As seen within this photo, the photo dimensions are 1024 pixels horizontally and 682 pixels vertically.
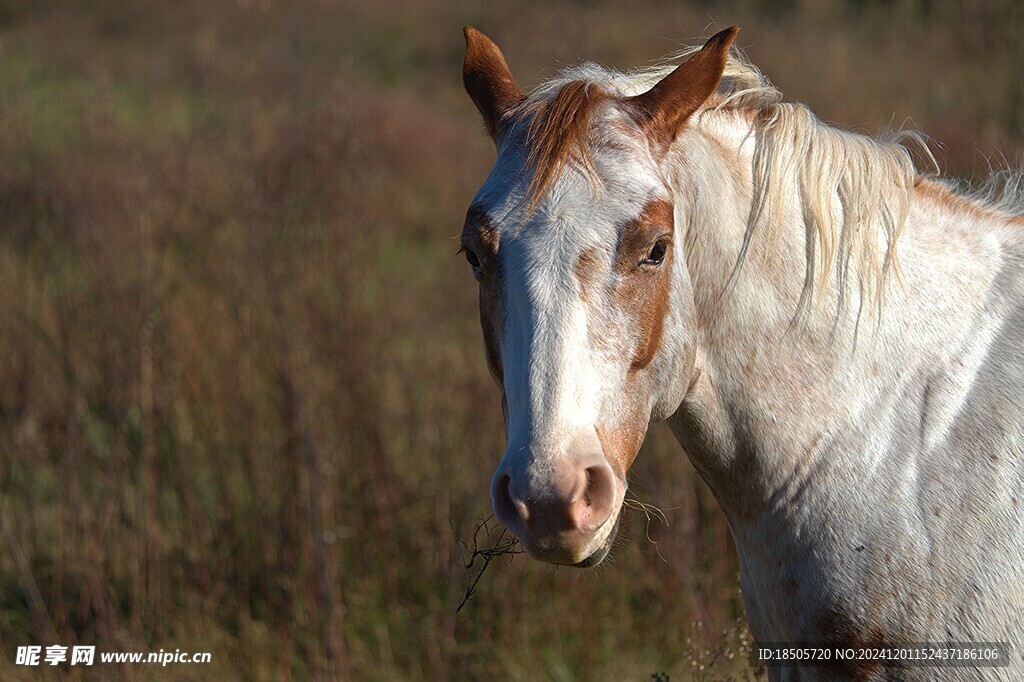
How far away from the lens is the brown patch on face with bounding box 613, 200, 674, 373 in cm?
170

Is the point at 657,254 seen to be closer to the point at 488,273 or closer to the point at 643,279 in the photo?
the point at 643,279

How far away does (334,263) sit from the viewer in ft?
13.5

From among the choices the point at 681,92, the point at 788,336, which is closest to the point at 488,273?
the point at 681,92


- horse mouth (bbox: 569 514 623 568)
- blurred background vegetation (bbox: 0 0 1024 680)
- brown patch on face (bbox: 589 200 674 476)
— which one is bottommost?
blurred background vegetation (bbox: 0 0 1024 680)

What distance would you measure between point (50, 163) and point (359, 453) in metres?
2.40

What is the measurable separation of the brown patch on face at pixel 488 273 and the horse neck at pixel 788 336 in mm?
409

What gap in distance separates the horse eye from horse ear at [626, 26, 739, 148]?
244 mm

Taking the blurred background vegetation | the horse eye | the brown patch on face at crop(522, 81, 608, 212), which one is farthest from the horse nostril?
the blurred background vegetation

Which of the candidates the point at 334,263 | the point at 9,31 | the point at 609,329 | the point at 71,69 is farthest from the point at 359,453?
the point at 9,31

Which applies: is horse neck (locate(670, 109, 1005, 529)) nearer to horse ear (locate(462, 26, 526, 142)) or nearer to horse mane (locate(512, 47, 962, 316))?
horse mane (locate(512, 47, 962, 316))

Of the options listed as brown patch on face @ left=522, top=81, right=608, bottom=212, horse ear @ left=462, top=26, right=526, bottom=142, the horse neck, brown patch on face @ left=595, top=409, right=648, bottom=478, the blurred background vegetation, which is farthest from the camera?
the blurred background vegetation

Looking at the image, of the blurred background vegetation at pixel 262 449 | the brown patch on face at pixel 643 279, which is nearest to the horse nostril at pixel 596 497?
the brown patch on face at pixel 643 279

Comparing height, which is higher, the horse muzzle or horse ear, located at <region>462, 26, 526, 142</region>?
horse ear, located at <region>462, 26, 526, 142</region>

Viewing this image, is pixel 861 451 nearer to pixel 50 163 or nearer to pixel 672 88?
pixel 672 88
